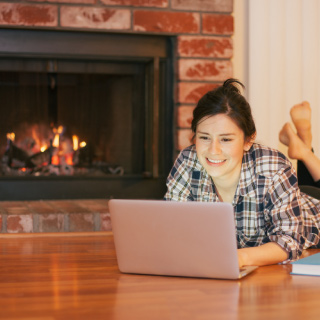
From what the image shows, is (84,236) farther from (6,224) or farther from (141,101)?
(141,101)

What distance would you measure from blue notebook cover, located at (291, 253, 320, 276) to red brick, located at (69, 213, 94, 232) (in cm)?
124

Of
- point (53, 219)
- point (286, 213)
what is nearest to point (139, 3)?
point (53, 219)

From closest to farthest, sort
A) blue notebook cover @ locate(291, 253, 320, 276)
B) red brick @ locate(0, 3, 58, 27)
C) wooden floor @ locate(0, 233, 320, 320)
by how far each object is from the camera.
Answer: wooden floor @ locate(0, 233, 320, 320)
blue notebook cover @ locate(291, 253, 320, 276)
red brick @ locate(0, 3, 58, 27)

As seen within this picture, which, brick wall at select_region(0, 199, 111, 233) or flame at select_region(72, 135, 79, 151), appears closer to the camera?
brick wall at select_region(0, 199, 111, 233)

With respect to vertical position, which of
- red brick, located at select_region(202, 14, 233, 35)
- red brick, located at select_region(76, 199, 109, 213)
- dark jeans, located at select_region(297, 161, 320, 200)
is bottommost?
red brick, located at select_region(76, 199, 109, 213)

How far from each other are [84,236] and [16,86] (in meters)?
0.89

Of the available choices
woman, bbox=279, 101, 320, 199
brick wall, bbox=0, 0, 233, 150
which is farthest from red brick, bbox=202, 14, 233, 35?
woman, bbox=279, 101, 320, 199

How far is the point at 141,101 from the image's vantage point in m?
3.01

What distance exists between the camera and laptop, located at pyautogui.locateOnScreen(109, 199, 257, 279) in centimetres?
132

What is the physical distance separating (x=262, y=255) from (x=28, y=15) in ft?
5.41

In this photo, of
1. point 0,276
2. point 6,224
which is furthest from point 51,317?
point 6,224

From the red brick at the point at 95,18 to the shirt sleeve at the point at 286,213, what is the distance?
1.40 m

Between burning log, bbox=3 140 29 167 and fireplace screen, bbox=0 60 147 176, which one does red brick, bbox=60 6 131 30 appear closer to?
fireplace screen, bbox=0 60 147 176

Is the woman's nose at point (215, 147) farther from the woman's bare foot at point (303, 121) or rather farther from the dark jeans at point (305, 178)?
the woman's bare foot at point (303, 121)
